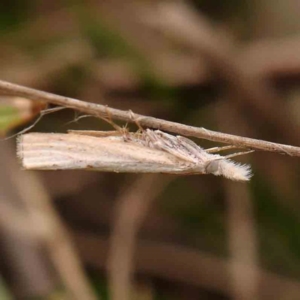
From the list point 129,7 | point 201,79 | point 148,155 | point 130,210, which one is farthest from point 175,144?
point 129,7

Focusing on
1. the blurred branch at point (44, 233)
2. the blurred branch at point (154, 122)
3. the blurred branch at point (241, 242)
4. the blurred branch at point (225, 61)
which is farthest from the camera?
the blurred branch at point (225, 61)

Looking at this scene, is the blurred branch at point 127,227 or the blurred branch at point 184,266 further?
the blurred branch at point 184,266

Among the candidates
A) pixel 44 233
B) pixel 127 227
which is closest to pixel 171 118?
pixel 127 227

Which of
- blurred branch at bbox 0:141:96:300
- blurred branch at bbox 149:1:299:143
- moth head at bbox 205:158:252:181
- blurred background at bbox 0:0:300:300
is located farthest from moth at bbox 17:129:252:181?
blurred branch at bbox 149:1:299:143

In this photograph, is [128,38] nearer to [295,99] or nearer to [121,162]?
[295,99]

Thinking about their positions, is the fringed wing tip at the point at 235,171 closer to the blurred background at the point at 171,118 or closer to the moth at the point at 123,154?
the moth at the point at 123,154

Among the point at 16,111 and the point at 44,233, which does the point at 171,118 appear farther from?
the point at 16,111

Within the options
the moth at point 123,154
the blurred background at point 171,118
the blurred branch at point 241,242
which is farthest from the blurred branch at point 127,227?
the moth at point 123,154

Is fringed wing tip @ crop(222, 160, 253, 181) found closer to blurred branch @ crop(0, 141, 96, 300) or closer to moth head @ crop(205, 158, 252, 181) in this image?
moth head @ crop(205, 158, 252, 181)
